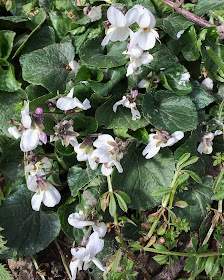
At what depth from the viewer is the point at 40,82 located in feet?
5.22

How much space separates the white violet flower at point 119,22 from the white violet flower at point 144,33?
29 mm

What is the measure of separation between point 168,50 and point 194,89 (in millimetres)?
215

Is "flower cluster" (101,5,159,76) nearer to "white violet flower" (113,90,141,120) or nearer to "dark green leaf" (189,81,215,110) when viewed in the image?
"white violet flower" (113,90,141,120)

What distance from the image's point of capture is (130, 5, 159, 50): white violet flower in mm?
1327

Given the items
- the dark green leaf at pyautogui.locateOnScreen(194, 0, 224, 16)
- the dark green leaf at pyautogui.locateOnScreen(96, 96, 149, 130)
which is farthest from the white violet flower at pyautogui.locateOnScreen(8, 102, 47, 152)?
the dark green leaf at pyautogui.locateOnScreen(194, 0, 224, 16)

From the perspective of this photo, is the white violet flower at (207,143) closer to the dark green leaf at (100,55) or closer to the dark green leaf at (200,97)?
the dark green leaf at (200,97)

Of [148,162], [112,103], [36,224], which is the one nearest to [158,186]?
[148,162]

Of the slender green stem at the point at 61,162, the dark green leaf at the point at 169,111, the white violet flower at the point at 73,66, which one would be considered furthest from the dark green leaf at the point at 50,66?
the dark green leaf at the point at 169,111

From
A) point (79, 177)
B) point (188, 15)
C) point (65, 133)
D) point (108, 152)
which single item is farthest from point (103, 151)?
point (188, 15)

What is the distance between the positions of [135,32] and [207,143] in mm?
613

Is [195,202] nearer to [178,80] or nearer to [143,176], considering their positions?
[143,176]

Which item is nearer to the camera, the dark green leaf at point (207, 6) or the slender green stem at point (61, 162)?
the slender green stem at point (61, 162)

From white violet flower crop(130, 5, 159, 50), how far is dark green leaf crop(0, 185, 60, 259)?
0.80 metres

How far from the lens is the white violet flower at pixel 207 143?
1642mm
